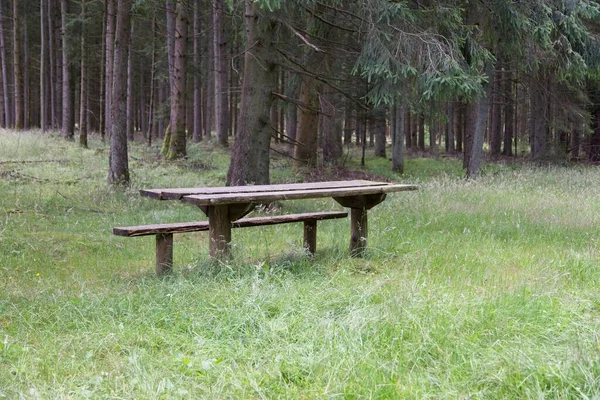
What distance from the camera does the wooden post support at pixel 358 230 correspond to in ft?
20.6

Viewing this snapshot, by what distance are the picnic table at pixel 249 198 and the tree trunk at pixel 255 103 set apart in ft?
11.4

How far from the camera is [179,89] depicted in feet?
52.9

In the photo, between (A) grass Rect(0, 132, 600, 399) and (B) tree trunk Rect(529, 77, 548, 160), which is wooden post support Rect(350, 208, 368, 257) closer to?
(A) grass Rect(0, 132, 600, 399)

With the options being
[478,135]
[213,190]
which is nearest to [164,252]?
[213,190]

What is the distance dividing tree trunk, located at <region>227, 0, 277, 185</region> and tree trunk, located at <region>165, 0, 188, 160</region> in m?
7.15

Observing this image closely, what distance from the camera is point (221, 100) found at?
21.1 m

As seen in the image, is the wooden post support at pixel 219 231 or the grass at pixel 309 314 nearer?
the grass at pixel 309 314

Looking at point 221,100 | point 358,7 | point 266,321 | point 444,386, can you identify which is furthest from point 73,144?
point 444,386

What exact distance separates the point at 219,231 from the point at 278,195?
0.74 metres

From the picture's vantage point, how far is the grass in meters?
2.91

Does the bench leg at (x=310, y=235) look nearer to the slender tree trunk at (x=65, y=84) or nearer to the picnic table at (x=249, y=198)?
the picnic table at (x=249, y=198)

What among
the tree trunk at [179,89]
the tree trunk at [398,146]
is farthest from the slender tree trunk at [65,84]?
the tree trunk at [398,146]

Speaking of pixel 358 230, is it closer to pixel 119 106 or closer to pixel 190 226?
pixel 190 226

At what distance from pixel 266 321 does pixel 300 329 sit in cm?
26
